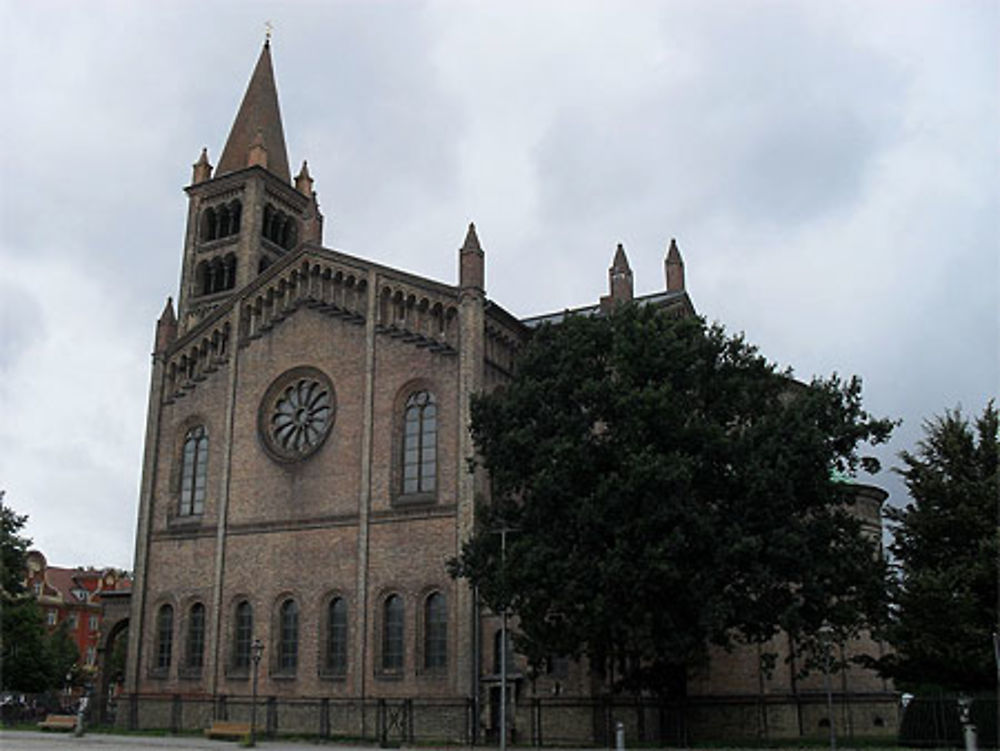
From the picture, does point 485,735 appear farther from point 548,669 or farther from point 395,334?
point 395,334

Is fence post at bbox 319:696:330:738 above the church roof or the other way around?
the other way around

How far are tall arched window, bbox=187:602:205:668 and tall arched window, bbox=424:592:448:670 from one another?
416 inches

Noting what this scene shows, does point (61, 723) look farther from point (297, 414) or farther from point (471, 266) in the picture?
point (471, 266)

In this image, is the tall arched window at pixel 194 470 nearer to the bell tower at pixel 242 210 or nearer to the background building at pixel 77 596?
the bell tower at pixel 242 210

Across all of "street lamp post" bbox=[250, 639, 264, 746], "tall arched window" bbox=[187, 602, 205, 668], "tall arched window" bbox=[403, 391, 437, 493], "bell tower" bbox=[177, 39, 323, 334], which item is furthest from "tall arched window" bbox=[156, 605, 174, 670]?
"bell tower" bbox=[177, 39, 323, 334]

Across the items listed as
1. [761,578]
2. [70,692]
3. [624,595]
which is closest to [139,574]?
[624,595]

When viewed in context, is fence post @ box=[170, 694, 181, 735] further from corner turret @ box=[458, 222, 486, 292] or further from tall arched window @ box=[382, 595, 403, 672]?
corner turret @ box=[458, 222, 486, 292]

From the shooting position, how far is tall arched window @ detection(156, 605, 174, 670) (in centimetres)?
4003

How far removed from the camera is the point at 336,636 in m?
36.1

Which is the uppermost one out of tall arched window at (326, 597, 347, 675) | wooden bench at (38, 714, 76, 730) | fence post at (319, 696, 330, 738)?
tall arched window at (326, 597, 347, 675)

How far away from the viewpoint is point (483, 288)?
→ 36312 millimetres

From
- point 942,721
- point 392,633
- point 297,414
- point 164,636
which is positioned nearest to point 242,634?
point 164,636

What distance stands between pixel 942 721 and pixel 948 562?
14.5ft

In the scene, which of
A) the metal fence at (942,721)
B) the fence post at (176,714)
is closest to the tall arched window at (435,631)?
the fence post at (176,714)
